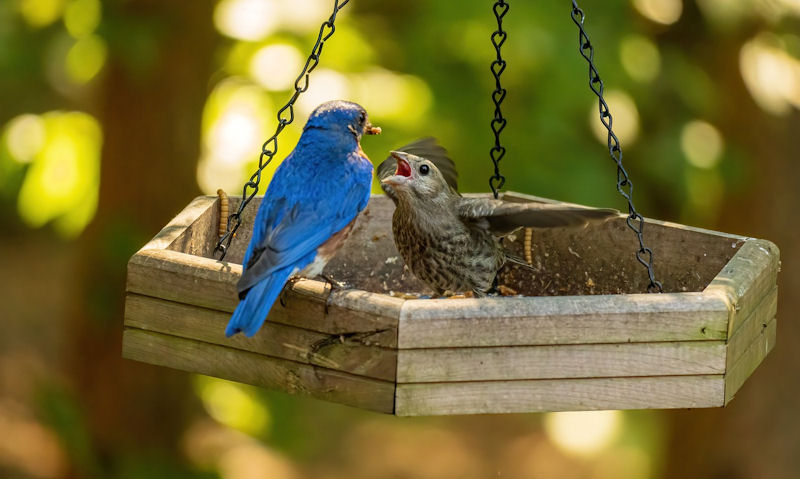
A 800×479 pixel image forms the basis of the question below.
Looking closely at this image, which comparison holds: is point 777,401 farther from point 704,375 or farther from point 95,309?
point 95,309

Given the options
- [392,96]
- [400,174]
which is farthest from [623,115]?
[400,174]

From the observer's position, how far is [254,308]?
2693mm

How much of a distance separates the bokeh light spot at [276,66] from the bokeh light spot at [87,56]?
69cm

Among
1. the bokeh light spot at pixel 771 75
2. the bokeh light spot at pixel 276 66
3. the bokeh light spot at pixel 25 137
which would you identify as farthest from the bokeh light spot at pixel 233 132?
the bokeh light spot at pixel 771 75

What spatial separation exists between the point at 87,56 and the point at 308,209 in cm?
209

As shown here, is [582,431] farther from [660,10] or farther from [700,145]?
[660,10]

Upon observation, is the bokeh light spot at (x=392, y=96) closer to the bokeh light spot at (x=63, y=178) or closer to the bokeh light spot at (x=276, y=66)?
the bokeh light spot at (x=276, y=66)

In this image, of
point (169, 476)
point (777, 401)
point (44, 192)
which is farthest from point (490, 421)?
point (44, 192)

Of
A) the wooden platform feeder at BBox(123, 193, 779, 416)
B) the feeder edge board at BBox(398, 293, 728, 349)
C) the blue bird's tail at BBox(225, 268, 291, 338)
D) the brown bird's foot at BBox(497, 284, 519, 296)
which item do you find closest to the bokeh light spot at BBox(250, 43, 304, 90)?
the brown bird's foot at BBox(497, 284, 519, 296)

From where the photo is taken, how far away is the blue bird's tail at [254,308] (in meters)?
2.67

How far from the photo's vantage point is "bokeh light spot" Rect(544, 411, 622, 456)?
19.9 feet

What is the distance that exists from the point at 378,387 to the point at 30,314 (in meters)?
8.27

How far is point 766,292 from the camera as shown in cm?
334

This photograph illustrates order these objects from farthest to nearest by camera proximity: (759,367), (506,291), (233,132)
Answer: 1. (759,367)
2. (233,132)
3. (506,291)
